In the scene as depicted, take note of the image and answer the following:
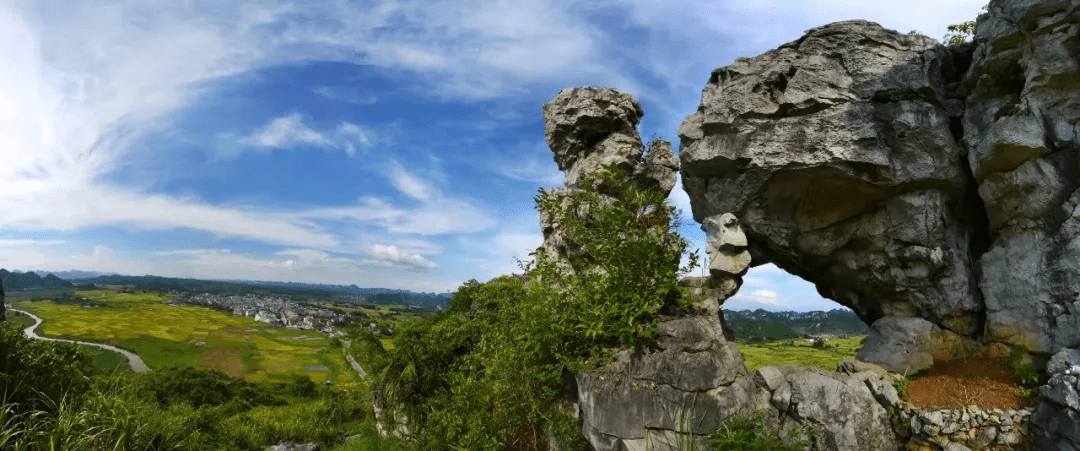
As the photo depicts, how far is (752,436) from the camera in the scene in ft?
32.7

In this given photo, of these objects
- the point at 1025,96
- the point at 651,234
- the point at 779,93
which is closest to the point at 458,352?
the point at 651,234

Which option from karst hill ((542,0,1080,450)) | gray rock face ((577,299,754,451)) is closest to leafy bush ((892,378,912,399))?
karst hill ((542,0,1080,450))

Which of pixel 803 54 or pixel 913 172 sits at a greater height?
pixel 803 54

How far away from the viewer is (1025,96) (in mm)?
13508

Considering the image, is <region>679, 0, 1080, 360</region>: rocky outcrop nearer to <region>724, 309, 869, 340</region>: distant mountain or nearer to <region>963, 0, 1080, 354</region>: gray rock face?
<region>963, 0, 1080, 354</region>: gray rock face

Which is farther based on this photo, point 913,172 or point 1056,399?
point 913,172

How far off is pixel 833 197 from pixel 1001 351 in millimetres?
6692

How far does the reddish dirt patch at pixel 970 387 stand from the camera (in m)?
11.5

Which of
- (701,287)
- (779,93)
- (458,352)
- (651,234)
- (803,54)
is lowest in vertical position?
(458,352)

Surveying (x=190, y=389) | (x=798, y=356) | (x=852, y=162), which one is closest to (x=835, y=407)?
(x=852, y=162)

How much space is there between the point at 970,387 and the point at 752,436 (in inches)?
292

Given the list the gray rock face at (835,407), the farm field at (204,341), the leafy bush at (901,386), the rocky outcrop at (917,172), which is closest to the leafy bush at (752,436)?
the gray rock face at (835,407)

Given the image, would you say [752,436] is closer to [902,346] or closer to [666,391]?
[666,391]

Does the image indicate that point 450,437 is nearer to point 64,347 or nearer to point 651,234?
point 651,234
